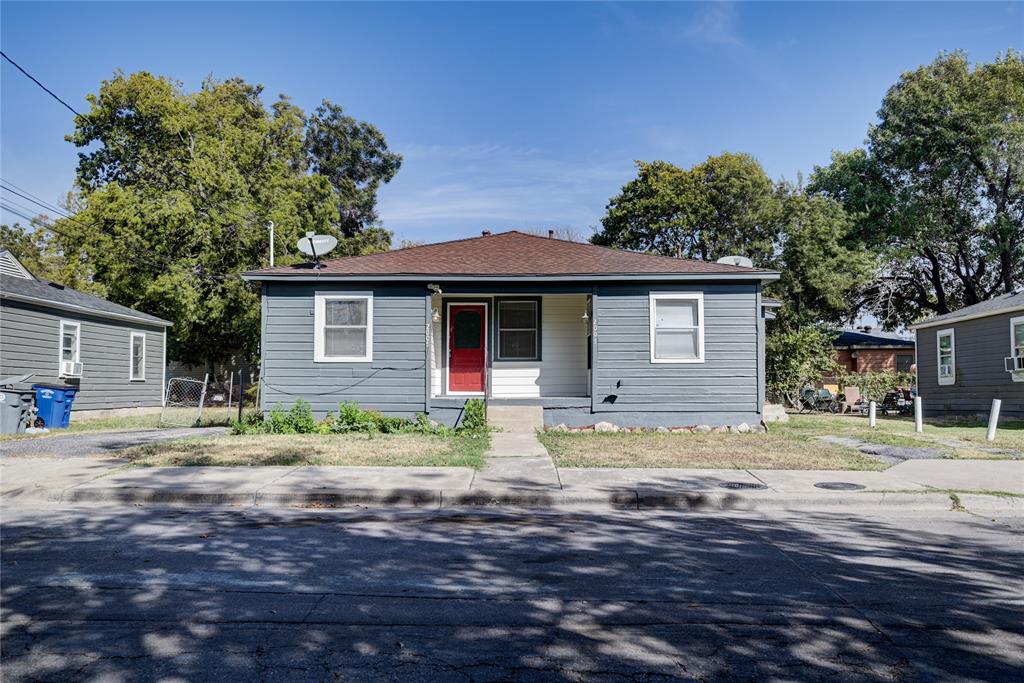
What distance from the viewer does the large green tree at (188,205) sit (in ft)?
88.0

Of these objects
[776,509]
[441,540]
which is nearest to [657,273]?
[776,509]

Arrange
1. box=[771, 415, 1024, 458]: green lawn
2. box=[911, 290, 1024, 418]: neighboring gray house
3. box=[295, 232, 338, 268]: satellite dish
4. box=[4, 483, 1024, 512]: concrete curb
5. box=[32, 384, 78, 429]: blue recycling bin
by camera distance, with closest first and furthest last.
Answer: box=[4, 483, 1024, 512]: concrete curb
box=[771, 415, 1024, 458]: green lawn
box=[295, 232, 338, 268]: satellite dish
box=[32, 384, 78, 429]: blue recycling bin
box=[911, 290, 1024, 418]: neighboring gray house

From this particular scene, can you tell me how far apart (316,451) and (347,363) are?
4.01 m

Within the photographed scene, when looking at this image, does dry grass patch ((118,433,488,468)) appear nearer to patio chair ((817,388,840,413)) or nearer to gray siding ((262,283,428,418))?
gray siding ((262,283,428,418))

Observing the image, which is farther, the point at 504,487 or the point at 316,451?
the point at 316,451

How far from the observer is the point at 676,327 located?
14.7 m

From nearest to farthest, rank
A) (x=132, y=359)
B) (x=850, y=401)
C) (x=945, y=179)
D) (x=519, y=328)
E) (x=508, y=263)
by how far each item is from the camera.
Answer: (x=508, y=263), (x=519, y=328), (x=132, y=359), (x=850, y=401), (x=945, y=179)

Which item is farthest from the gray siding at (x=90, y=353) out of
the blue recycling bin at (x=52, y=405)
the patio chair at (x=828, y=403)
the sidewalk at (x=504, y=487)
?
the patio chair at (x=828, y=403)

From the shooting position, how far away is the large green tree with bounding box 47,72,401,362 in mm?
26812

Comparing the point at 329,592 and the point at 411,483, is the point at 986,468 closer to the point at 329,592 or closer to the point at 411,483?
the point at 411,483

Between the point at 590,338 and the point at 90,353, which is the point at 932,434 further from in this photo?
the point at 90,353

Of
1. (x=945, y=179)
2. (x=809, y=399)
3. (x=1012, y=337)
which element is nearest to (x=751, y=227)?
(x=945, y=179)

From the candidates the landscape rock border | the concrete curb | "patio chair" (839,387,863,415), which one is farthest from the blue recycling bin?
"patio chair" (839,387,863,415)

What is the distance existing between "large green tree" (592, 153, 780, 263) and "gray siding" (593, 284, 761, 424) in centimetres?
1543
